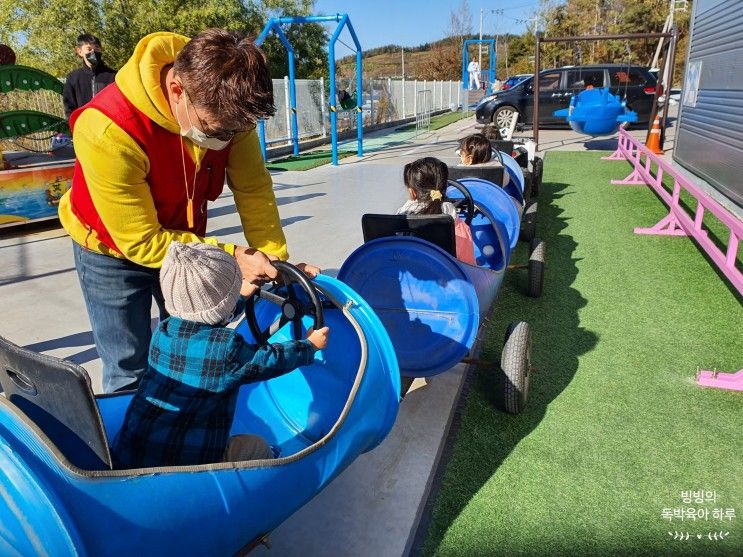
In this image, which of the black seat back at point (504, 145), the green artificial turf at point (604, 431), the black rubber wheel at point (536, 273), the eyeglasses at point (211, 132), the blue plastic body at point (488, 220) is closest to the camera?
the eyeglasses at point (211, 132)

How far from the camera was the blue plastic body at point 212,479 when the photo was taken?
51.3 inches

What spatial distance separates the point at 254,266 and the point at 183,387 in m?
0.48

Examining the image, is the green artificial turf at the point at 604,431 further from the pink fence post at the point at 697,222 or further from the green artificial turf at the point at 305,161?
the green artificial turf at the point at 305,161

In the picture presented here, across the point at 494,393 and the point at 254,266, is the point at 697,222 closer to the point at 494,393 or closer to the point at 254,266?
the point at 494,393

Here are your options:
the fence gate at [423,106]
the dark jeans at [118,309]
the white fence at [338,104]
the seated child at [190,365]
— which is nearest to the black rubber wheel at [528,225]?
the dark jeans at [118,309]

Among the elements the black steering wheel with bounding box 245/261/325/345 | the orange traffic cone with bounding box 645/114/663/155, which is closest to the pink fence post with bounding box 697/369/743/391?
the black steering wheel with bounding box 245/261/325/345

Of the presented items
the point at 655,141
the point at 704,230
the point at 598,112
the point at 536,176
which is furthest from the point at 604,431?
the point at 655,141

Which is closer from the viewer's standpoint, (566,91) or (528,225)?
(528,225)

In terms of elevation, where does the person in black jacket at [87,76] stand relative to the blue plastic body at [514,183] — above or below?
above

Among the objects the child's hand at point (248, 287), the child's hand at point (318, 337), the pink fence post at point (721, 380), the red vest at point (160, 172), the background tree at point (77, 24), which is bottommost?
the pink fence post at point (721, 380)

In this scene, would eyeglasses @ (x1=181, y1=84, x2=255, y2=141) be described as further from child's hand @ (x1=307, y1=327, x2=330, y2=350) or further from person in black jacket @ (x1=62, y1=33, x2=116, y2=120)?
person in black jacket @ (x1=62, y1=33, x2=116, y2=120)

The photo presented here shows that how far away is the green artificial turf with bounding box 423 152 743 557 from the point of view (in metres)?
2.32

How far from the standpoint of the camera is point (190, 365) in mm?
1738

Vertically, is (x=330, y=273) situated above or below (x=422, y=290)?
below
